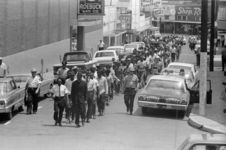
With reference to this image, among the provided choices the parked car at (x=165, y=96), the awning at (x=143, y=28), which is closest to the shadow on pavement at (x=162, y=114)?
the parked car at (x=165, y=96)

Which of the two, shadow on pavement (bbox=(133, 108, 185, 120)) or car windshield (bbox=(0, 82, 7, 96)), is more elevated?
car windshield (bbox=(0, 82, 7, 96))

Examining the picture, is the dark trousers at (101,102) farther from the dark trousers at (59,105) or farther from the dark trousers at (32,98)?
the dark trousers at (59,105)

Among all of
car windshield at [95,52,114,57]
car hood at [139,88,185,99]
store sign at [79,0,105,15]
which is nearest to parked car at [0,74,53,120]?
car hood at [139,88,185,99]

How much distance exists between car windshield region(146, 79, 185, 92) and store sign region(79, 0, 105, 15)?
2346cm

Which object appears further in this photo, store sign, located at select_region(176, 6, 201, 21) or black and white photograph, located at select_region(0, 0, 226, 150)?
store sign, located at select_region(176, 6, 201, 21)

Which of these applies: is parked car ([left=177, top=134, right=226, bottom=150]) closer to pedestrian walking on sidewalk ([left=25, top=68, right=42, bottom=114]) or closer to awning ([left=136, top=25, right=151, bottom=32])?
pedestrian walking on sidewalk ([left=25, top=68, right=42, bottom=114])

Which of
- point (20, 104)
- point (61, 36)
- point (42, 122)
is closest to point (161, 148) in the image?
point (42, 122)

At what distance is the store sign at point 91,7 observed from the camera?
150 feet

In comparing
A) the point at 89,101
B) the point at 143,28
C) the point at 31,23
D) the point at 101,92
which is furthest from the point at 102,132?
the point at 143,28

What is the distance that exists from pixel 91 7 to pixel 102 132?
29.0 meters

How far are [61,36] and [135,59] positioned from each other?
55.2 feet

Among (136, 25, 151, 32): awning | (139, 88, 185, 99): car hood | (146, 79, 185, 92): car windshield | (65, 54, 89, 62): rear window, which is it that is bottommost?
(139, 88, 185, 99): car hood

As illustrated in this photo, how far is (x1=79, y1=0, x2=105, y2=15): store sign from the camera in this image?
4575 centimetres

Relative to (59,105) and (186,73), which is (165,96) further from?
(186,73)
